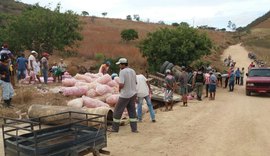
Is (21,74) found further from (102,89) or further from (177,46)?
(177,46)

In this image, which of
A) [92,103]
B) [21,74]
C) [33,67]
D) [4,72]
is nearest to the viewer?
[4,72]

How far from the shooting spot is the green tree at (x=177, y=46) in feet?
90.0

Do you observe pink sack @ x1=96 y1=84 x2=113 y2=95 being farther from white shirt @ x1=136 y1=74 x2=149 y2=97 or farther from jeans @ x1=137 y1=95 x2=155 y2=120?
white shirt @ x1=136 y1=74 x2=149 y2=97

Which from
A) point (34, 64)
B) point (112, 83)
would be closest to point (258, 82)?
point (112, 83)

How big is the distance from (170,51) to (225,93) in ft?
17.9

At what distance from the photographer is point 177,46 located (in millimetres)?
27688

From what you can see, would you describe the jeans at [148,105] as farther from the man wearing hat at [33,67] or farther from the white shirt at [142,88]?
the man wearing hat at [33,67]

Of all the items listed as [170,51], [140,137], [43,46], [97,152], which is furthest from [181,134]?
[43,46]

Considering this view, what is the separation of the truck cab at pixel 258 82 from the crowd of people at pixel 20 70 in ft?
36.2

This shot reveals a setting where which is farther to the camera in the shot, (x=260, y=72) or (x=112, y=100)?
(x=260, y=72)

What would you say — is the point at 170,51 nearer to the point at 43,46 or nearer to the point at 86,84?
the point at 43,46

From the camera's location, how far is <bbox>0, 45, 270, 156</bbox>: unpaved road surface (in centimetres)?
935

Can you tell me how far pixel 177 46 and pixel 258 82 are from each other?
23.1 feet

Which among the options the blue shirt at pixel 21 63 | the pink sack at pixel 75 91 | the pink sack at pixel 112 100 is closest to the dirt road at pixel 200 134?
the pink sack at pixel 112 100
